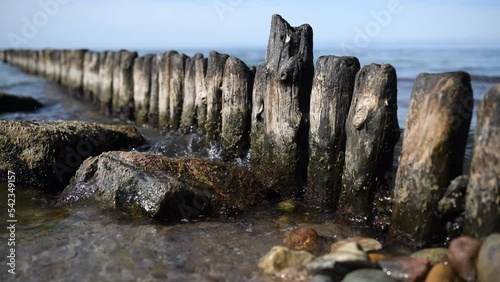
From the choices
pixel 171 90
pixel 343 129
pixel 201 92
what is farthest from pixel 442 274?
pixel 171 90

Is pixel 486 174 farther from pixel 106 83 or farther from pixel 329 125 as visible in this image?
pixel 106 83

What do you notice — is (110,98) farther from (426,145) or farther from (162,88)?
(426,145)

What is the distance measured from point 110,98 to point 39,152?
18.1 feet

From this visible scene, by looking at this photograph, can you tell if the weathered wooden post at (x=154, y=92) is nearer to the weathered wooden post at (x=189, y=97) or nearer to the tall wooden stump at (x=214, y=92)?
the weathered wooden post at (x=189, y=97)

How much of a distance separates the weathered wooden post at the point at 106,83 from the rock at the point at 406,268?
896 centimetres

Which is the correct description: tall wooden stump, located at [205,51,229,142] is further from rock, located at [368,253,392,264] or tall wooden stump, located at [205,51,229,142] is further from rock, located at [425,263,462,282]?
rock, located at [425,263,462,282]

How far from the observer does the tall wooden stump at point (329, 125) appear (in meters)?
4.66

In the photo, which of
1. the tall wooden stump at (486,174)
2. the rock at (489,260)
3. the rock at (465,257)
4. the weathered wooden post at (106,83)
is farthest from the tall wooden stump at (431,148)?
the weathered wooden post at (106,83)

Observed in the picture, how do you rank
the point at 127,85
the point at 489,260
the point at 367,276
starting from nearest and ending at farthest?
1. the point at 489,260
2. the point at 367,276
3. the point at 127,85

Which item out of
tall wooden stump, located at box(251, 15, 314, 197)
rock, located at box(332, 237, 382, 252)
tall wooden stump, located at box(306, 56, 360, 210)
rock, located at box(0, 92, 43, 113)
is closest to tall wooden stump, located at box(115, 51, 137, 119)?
rock, located at box(0, 92, 43, 113)

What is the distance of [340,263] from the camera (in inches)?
133

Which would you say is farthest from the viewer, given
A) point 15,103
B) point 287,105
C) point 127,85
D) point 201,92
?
point 15,103

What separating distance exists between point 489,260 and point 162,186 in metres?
2.95

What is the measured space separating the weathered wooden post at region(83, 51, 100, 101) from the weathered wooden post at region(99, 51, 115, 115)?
0.75 metres
